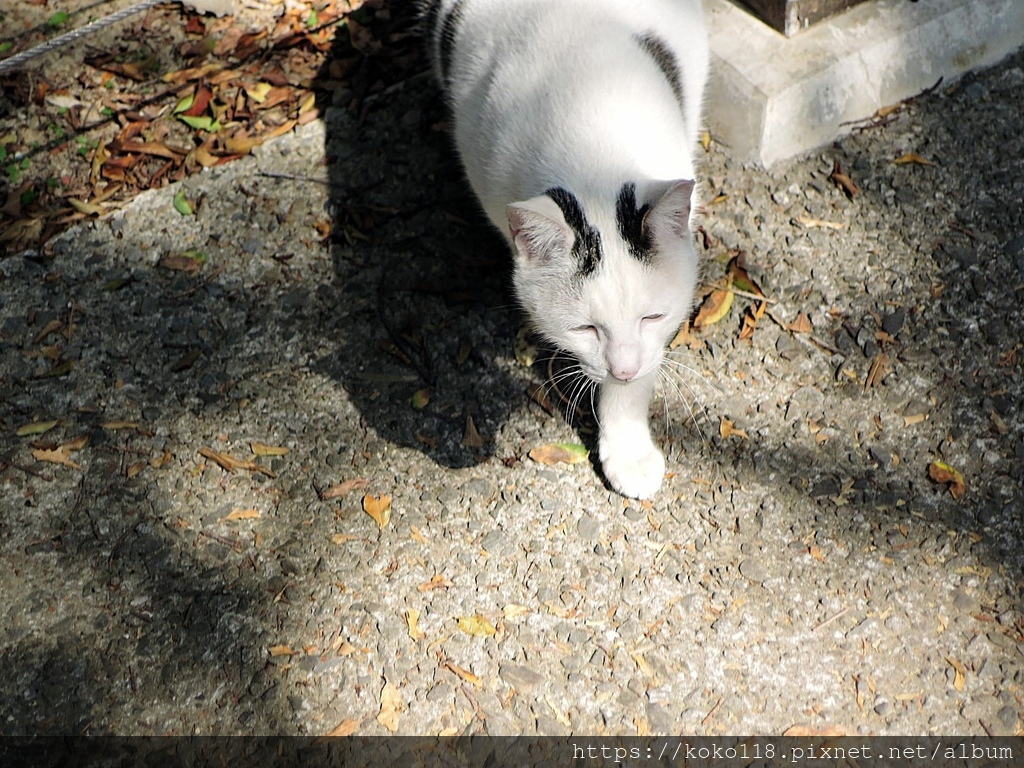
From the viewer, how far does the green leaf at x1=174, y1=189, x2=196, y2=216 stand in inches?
153

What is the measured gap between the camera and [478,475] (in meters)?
3.06

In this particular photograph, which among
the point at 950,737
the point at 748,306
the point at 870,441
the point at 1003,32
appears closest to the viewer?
the point at 950,737

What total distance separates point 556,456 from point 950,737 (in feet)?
4.61

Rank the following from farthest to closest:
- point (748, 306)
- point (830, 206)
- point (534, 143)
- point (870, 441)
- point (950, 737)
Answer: point (830, 206), point (748, 306), point (870, 441), point (534, 143), point (950, 737)

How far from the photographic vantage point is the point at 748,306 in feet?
11.1

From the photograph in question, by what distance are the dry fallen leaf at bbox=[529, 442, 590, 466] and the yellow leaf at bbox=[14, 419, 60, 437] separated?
1736 mm

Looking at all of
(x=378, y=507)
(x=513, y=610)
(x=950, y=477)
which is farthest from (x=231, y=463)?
(x=950, y=477)

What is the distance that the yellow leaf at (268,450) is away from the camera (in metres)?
3.15

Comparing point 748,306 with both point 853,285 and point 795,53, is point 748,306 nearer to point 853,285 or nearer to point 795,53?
point 853,285

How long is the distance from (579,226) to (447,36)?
4.66 feet

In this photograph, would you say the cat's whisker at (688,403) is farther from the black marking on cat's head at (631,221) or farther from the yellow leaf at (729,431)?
the black marking on cat's head at (631,221)

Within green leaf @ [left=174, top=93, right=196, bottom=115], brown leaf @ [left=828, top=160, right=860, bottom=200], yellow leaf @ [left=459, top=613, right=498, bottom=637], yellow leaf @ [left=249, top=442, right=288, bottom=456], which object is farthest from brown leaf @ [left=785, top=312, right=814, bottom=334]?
green leaf @ [left=174, top=93, right=196, bottom=115]

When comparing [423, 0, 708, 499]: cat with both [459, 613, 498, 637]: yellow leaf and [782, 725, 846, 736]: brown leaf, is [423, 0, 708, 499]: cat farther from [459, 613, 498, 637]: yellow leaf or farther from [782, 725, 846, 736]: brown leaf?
[782, 725, 846, 736]: brown leaf

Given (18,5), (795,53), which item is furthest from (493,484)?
(18,5)
